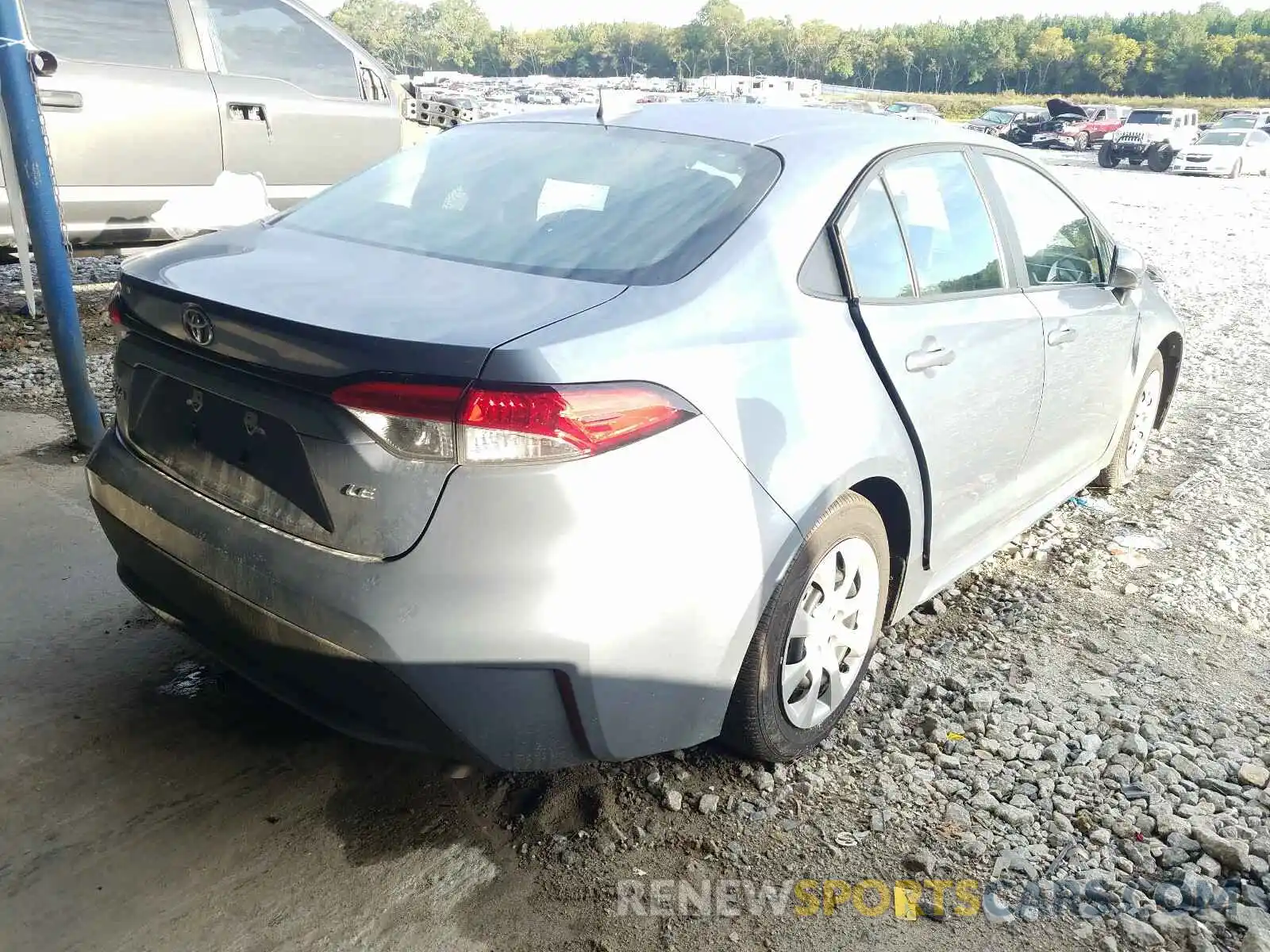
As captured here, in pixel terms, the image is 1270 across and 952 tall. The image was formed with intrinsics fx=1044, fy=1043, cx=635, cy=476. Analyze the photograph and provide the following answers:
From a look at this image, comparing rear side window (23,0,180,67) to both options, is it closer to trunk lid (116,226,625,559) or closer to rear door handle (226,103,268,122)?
rear door handle (226,103,268,122)

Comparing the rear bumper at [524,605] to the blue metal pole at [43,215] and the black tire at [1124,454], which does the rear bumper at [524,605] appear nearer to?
the blue metal pole at [43,215]

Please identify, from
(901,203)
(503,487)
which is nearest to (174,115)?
(901,203)

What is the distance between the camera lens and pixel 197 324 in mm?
2117

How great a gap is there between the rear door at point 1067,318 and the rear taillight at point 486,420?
6.46 ft

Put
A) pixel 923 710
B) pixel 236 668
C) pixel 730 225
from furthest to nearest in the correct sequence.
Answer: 1. pixel 923 710
2. pixel 730 225
3. pixel 236 668

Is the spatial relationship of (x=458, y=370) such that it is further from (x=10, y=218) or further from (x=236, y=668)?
(x=10, y=218)

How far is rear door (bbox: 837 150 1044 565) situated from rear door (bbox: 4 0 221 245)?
4.75 metres

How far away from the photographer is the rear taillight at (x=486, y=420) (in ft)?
6.02

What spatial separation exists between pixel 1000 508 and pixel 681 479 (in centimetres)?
171

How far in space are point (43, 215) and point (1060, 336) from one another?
3.80 meters

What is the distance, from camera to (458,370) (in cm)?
183

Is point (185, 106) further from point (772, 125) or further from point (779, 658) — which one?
point (779, 658)

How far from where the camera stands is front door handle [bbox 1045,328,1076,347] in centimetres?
334

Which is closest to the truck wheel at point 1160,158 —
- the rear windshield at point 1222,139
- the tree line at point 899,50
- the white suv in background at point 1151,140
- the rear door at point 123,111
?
the white suv in background at point 1151,140
